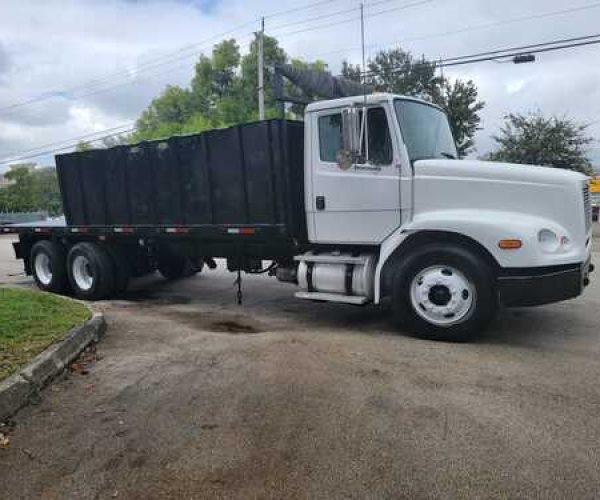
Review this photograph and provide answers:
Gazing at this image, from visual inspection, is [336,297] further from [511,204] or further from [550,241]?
[550,241]

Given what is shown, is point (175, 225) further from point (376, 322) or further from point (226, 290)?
point (376, 322)

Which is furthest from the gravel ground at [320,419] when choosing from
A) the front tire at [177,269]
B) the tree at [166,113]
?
the tree at [166,113]

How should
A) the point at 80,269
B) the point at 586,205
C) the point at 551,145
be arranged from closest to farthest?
the point at 586,205
the point at 80,269
the point at 551,145

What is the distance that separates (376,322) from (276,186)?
2124mm

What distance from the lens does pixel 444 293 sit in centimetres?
608

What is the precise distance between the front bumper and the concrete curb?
4.34m

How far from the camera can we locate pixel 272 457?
3.45 meters

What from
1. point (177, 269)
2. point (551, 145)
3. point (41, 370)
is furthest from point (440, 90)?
point (41, 370)

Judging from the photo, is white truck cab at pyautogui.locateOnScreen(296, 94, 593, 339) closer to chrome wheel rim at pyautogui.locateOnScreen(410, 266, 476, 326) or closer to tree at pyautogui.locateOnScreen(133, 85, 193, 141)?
chrome wheel rim at pyautogui.locateOnScreen(410, 266, 476, 326)

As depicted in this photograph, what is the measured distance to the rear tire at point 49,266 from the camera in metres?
10.4

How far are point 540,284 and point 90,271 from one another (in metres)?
7.22

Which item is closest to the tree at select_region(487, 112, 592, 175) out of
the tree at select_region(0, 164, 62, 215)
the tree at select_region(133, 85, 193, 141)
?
the tree at select_region(133, 85, 193, 141)

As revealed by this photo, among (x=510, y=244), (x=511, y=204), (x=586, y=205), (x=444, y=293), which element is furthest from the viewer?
(x=586, y=205)

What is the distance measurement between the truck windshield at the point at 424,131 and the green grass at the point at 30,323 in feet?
14.0
